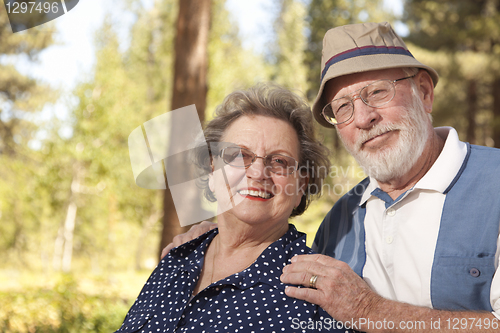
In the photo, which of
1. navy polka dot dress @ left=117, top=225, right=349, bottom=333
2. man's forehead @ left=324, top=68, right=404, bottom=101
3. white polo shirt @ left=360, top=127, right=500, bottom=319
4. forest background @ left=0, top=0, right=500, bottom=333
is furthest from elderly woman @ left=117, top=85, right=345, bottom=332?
forest background @ left=0, top=0, right=500, bottom=333

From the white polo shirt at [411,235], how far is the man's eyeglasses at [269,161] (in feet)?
1.71

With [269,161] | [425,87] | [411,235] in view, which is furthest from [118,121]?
[411,235]

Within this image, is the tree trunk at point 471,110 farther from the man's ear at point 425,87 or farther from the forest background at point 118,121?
the man's ear at point 425,87

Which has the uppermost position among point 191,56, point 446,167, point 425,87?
point 191,56

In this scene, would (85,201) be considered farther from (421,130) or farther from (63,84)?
(421,130)

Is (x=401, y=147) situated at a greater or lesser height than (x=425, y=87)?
lesser

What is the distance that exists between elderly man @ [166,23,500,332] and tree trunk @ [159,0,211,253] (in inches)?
114

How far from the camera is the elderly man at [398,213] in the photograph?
1654 millimetres

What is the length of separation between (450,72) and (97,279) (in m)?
10.7

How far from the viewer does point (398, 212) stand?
201 cm

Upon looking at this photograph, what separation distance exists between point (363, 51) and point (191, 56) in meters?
3.40

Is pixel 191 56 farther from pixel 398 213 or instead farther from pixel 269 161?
pixel 398 213

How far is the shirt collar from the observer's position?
72.7 inches

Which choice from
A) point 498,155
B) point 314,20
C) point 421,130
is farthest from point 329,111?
point 314,20
